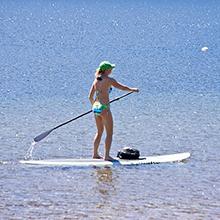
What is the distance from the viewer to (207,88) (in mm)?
26953

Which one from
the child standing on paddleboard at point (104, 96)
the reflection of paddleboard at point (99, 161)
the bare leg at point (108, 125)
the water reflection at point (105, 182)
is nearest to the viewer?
the water reflection at point (105, 182)

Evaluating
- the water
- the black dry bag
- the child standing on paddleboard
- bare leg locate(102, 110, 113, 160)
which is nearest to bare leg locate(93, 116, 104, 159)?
the child standing on paddleboard

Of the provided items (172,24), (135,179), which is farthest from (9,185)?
(172,24)

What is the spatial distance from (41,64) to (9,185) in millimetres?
22359

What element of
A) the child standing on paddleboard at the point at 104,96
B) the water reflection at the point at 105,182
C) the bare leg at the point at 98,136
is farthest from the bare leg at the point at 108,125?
the water reflection at the point at 105,182

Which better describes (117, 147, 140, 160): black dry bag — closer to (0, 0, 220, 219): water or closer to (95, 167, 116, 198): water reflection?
(0, 0, 220, 219): water

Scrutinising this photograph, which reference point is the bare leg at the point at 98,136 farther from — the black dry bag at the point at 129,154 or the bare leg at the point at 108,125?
the black dry bag at the point at 129,154

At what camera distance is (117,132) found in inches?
736

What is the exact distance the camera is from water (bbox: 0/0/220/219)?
12.7 meters

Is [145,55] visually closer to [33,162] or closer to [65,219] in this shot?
[33,162]

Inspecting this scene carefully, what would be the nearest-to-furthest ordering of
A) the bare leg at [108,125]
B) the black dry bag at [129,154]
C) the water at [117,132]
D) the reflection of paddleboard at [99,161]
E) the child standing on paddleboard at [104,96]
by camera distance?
the water at [117,132]
the reflection of paddleboard at [99,161]
the child standing on paddleboard at [104,96]
the bare leg at [108,125]
the black dry bag at [129,154]

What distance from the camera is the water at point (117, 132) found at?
41.6ft

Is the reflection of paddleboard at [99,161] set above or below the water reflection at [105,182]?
above

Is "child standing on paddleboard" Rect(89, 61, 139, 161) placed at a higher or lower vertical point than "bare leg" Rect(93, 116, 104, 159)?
higher
